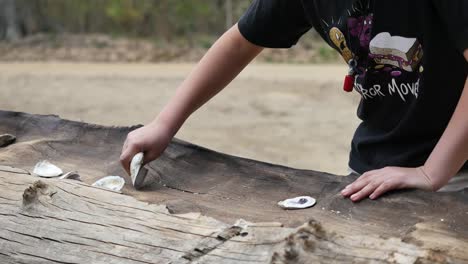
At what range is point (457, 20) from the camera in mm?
A: 939

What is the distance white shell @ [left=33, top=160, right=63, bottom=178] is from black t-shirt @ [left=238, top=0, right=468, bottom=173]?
0.40 meters

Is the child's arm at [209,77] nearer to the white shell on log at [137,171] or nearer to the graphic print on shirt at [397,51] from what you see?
the white shell on log at [137,171]

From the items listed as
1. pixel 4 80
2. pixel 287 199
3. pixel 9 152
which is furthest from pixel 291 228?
pixel 4 80

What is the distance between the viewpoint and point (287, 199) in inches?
40.4

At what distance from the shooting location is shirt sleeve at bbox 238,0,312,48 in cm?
123

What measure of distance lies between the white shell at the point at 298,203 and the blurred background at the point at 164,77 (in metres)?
2.70

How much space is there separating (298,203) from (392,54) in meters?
0.28

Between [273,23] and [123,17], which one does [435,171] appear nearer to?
[273,23]

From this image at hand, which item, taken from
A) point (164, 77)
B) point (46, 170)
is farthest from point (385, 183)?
point (164, 77)

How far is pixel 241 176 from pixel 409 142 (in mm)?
277

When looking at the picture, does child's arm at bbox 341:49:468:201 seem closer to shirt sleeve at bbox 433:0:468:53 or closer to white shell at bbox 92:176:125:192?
shirt sleeve at bbox 433:0:468:53

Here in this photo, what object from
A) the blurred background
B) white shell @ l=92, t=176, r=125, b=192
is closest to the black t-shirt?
white shell @ l=92, t=176, r=125, b=192

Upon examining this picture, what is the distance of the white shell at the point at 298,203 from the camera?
38.7 inches

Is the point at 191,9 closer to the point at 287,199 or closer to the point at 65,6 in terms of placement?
the point at 65,6
